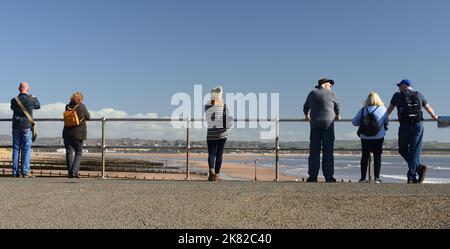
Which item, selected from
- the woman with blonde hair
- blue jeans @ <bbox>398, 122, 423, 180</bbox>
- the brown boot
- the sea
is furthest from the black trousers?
the sea

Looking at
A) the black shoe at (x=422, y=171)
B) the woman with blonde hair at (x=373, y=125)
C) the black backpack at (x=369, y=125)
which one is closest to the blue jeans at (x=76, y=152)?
the woman with blonde hair at (x=373, y=125)

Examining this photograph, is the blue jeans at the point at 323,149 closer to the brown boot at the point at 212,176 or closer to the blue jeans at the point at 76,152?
the brown boot at the point at 212,176

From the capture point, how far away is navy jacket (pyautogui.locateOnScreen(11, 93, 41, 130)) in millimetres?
10234

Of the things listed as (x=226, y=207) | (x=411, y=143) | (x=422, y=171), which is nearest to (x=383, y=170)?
(x=422, y=171)

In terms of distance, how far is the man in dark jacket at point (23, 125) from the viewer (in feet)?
33.6

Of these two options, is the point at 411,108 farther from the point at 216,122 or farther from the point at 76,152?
the point at 76,152

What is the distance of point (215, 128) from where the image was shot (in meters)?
9.57

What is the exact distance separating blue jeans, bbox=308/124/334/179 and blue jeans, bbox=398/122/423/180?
3.61 feet

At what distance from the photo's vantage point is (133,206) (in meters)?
5.94

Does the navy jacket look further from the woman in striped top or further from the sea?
the sea

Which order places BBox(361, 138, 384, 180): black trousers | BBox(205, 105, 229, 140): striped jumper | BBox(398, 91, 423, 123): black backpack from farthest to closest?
BBox(205, 105, 229, 140): striped jumper
BBox(361, 138, 384, 180): black trousers
BBox(398, 91, 423, 123): black backpack

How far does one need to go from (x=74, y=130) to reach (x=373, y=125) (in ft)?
16.9

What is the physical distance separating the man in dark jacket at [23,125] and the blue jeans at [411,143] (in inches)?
250
